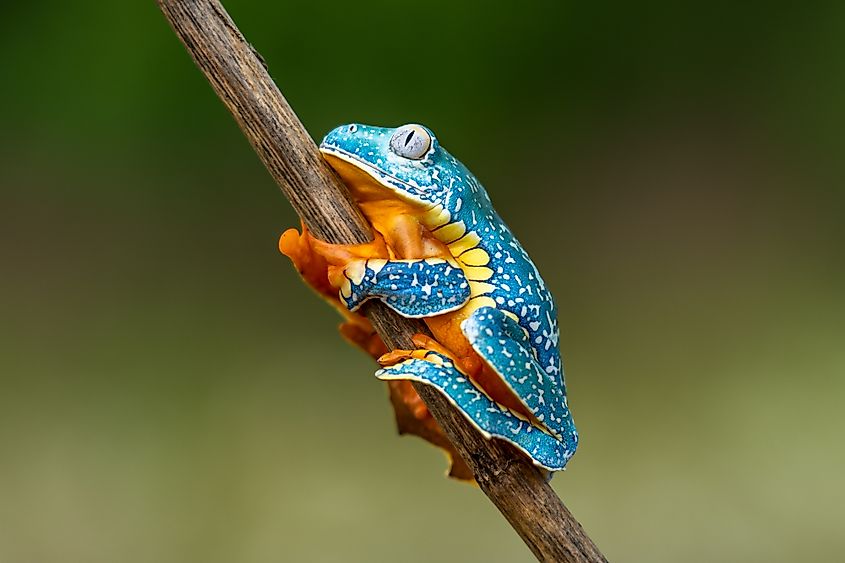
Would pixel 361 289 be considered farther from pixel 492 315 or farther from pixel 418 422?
pixel 418 422

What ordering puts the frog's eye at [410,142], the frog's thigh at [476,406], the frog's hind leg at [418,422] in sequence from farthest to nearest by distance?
the frog's hind leg at [418,422] → the frog's eye at [410,142] → the frog's thigh at [476,406]

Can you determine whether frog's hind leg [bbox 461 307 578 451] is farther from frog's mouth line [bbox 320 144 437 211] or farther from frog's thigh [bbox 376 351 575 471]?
frog's mouth line [bbox 320 144 437 211]

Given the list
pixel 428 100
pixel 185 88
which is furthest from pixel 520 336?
pixel 185 88

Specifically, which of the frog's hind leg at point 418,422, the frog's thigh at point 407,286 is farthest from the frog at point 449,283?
the frog's hind leg at point 418,422

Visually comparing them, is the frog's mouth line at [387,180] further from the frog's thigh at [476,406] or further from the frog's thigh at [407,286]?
the frog's thigh at [476,406]

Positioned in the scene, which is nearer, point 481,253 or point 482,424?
point 482,424

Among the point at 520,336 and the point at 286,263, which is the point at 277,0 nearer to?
the point at 286,263

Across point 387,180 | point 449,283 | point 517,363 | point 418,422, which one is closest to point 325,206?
point 387,180
